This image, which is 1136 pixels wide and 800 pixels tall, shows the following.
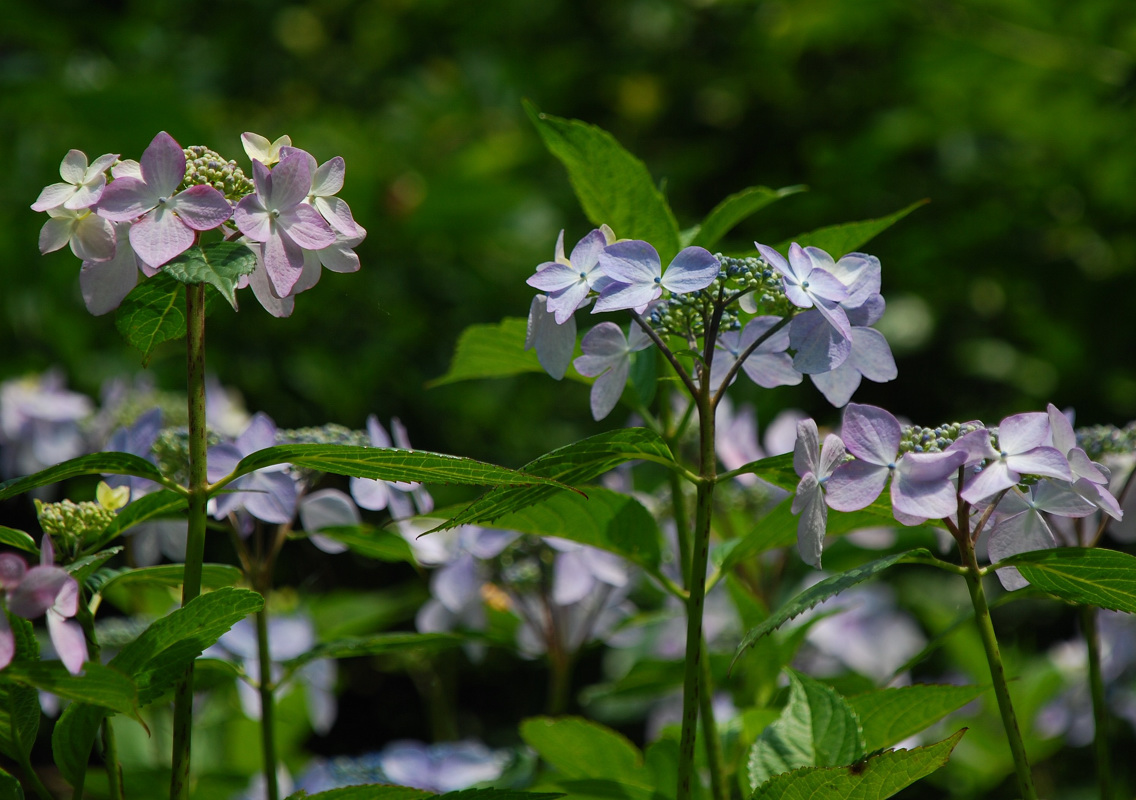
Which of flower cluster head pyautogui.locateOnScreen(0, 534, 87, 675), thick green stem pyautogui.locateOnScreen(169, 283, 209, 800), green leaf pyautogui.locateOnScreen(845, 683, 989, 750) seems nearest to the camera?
flower cluster head pyautogui.locateOnScreen(0, 534, 87, 675)

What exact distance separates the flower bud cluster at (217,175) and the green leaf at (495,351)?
8.5 inches

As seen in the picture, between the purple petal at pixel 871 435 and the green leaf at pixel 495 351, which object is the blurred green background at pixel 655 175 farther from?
the purple petal at pixel 871 435

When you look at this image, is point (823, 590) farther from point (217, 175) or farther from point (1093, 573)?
point (217, 175)

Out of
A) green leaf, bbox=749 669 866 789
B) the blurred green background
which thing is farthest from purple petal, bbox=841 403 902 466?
the blurred green background

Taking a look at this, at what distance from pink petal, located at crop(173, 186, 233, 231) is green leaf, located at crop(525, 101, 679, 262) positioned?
283 millimetres

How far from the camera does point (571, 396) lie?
7.89 feet

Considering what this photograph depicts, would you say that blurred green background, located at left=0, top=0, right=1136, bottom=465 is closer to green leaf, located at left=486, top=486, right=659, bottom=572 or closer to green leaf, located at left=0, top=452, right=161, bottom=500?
green leaf, located at left=486, top=486, right=659, bottom=572

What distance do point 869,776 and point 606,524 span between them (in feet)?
0.97

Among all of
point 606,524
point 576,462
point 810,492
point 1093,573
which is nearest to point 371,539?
point 606,524

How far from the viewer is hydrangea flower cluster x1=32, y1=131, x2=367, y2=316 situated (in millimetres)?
527

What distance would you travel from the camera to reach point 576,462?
0.56 m

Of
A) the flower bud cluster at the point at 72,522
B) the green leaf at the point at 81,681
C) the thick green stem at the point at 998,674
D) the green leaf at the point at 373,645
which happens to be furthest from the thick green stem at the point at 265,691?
the thick green stem at the point at 998,674

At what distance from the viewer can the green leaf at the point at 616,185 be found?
733mm

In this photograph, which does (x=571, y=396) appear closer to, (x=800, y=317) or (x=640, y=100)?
(x=640, y=100)
